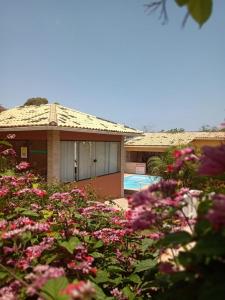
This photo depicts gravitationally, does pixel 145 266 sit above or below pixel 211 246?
below

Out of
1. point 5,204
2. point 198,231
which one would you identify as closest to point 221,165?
point 198,231

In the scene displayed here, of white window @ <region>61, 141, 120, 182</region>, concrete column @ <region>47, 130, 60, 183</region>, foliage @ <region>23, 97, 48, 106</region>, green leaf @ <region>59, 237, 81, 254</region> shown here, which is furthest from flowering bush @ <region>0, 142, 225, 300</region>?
foliage @ <region>23, 97, 48, 106</region>

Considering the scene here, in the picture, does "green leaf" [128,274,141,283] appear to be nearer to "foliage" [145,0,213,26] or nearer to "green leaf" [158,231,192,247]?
"green leaf" [158,231,192,247]

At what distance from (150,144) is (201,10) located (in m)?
35.1

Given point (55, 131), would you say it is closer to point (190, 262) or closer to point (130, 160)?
point (190, 262)

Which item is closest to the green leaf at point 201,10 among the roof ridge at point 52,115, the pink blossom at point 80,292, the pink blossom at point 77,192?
the pink blossom at point 80,292

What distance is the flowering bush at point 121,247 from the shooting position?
128cm

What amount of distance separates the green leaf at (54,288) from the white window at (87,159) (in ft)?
44.7

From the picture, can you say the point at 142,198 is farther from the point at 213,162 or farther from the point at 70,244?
the point at 70,244

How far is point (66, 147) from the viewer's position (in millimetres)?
15578

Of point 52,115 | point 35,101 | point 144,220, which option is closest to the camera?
point 144,220

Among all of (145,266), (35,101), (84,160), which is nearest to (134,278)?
(145,266)

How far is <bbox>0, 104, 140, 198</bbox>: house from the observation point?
14.4m

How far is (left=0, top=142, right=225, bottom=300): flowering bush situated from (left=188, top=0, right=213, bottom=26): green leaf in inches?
20.7
